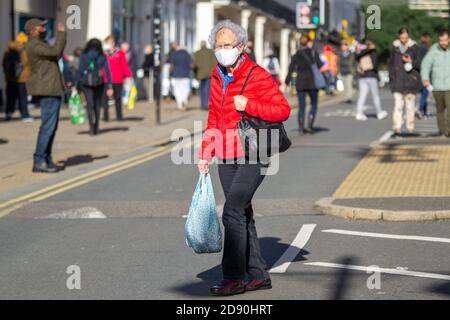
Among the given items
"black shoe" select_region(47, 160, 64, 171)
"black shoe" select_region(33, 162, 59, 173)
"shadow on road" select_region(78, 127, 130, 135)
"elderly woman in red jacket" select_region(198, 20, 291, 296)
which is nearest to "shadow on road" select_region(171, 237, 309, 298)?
"elderly woman in red jacket" select_region(198, 20, 291, 296)

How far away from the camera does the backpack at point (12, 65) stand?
89.4 feet

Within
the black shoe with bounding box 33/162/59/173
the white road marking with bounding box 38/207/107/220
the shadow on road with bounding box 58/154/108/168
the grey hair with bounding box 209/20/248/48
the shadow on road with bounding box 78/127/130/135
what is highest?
the grey hair with bounding box 209/20/248/48

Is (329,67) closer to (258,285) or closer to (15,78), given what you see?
(15,78)

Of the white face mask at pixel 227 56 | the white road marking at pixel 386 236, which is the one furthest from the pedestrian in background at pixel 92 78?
the white face mask at pixel 227 56

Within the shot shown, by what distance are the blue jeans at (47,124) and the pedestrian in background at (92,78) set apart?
6526 mm

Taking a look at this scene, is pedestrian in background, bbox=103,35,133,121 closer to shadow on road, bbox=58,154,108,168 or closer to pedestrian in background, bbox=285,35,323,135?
pedestrian in background, bbox=285,35,323,135

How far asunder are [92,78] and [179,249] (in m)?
13.2

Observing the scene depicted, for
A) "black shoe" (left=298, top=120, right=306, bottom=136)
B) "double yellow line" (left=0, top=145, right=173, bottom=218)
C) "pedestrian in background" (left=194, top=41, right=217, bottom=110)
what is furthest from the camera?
"pedestrian in background" (left=194, top=41, right=217, bottom=110)

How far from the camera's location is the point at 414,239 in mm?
10281

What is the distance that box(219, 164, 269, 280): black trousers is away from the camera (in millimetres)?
7883

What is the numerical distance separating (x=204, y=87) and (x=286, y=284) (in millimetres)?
25168

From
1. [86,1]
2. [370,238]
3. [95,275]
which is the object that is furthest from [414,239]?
[86,1]
